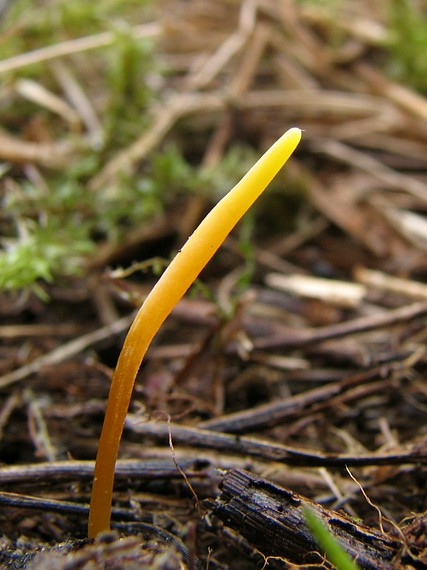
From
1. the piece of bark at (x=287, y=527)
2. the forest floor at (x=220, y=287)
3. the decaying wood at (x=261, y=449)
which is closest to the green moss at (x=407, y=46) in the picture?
the forest floor at (x=220, y=287)

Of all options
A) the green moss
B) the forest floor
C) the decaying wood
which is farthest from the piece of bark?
the green moss

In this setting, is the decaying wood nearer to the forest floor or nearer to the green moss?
the forest floor

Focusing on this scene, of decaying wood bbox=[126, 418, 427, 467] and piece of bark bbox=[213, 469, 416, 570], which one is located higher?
piece of bark bbox=[213, 469, 416, 570]

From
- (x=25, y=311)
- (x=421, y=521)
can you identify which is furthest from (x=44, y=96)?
(x=421, y=521)

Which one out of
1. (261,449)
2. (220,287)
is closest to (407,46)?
(220,287)

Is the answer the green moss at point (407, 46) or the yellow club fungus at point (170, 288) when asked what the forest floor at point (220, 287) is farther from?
the yellow club fungus at point (170, 288)

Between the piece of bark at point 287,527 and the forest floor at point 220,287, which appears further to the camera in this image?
the forest floor at point 220,287
